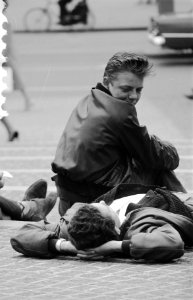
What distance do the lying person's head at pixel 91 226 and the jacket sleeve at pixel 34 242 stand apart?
185 millimetres

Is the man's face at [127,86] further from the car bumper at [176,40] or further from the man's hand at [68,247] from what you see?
the car bumper at [176,40]

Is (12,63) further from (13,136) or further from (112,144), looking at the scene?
(112,144)

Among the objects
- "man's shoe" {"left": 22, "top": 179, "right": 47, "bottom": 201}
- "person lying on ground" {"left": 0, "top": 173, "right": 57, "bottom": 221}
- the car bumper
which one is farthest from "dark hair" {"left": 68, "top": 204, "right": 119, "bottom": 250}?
the car bumper

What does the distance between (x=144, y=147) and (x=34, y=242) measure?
46.4 inches

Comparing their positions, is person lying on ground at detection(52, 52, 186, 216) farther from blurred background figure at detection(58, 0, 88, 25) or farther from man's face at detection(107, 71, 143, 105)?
blurred background figure at detection(58, 0, 88, 25)

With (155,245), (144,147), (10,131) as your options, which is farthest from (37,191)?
(10,131)

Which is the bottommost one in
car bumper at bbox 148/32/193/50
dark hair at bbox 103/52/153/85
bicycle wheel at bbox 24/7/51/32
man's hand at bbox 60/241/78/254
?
bicycle wheel at bbox 24/7/51/32

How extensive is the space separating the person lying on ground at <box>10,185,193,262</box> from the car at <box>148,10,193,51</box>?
16.1 m

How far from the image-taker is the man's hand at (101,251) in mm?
6711

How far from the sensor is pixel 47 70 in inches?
926

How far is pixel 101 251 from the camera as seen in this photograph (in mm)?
6746

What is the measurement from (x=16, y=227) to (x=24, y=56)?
62.2 ft

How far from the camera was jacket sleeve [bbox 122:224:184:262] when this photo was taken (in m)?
6.55

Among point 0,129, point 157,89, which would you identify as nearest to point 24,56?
point 157,89
